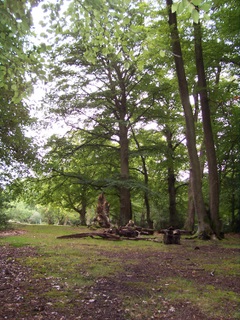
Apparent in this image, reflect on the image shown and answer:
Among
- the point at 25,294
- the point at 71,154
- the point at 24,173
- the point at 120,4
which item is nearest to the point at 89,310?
the point at 25,294

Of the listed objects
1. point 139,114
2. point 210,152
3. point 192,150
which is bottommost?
point 192,150

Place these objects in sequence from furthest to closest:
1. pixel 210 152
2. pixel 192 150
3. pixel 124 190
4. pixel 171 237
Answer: pixel 124 190
pixel 210 152
pixel 192 150
pixel 171 237

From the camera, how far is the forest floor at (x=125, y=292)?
3.32 m

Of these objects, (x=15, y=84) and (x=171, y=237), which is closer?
(x=15, y=84)

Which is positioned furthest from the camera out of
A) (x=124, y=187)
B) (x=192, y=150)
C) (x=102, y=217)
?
(x=102, y=217)

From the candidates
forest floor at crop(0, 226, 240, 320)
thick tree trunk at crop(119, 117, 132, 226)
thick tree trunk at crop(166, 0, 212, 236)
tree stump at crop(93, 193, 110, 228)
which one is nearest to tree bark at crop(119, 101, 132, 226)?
thick tree trunk at crop(119, 117, 132, 226)

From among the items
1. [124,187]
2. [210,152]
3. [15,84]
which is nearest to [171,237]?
[210,152]

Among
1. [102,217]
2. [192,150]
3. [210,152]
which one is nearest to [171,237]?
[192,150]

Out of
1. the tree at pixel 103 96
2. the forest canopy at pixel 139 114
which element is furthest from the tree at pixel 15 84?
A: the tree at pixel 103 96

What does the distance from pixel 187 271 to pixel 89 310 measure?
2723 millimetres

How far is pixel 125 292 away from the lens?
13.3 feet

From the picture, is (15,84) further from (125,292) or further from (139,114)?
(139,114)

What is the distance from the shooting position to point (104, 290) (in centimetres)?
410

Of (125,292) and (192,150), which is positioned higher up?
(192,150)
